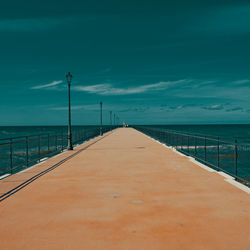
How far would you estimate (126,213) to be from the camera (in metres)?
4.82

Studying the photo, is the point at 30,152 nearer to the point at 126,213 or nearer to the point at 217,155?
the point at 217,155

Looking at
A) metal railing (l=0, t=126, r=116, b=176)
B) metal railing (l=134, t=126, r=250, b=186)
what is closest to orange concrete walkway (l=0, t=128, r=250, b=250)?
metal railing (l=134, t=126, r=250, b=186)

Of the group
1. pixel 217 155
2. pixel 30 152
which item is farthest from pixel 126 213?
pixel 30 152

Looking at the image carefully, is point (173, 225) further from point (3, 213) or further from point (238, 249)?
point (3, 213)

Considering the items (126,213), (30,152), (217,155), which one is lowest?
(30,152)

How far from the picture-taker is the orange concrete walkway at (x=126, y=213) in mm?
3750

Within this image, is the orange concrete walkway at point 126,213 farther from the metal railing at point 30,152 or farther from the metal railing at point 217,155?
the metal railing at point 30,152

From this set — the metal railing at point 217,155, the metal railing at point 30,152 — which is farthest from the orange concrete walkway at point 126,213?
the metal railing at point 30,152

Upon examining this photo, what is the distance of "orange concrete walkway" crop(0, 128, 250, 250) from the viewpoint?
3750 mm

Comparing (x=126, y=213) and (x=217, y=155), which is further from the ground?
(x=217, y=155)

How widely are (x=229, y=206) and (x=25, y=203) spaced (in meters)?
4.47

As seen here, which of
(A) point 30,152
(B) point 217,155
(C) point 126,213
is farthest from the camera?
(A) point 30,152

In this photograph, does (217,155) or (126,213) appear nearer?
(126,213)

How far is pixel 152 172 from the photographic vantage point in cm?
866
